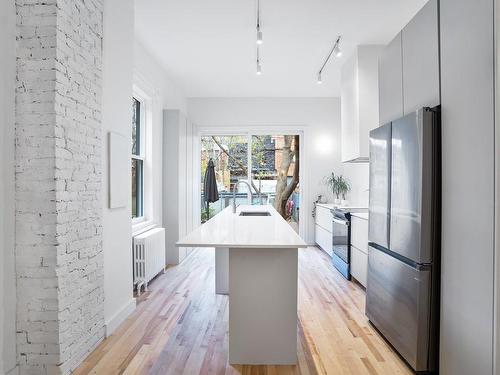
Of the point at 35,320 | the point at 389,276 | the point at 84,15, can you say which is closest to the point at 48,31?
the point at 84,15

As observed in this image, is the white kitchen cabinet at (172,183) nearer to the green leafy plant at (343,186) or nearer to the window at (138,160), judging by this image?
the window at (138,160)

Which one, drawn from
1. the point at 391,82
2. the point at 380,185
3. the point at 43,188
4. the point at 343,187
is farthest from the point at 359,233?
the point at 43,188

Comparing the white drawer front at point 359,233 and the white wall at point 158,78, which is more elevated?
the white wall at point 158,78

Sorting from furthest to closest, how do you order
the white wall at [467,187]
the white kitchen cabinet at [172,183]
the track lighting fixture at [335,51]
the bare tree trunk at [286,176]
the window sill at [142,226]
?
1. the bare tree trunk at [286,176]
2. the white kitchen cabinet at [172,183]
3. the window sill at [142,226]
4. the track lighting fixture at [335,51]
5. the white wall at [467,187]

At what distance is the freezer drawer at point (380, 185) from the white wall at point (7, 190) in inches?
94.5

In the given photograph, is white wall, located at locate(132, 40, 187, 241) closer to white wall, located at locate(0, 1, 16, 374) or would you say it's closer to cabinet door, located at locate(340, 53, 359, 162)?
white wall, located at locate(0, 1, 16, 374)

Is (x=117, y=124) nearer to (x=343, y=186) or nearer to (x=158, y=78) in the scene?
(x=158, y=78)

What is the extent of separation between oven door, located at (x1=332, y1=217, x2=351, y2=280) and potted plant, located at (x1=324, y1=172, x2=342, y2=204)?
3.78 feet

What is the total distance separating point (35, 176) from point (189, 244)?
0.98m

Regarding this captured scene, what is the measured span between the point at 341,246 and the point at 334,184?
5.64 feet

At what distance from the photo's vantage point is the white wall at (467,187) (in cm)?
161

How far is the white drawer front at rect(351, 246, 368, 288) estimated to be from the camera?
3846mm

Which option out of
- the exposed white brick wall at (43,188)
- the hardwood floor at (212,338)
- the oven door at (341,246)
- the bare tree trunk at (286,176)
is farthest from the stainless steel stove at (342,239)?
the exposed white brick wall at (43,188)

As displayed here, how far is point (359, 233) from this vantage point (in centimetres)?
398
